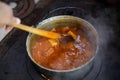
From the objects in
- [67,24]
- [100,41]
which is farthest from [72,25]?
[100,41]

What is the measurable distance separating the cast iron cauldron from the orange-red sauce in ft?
0.13

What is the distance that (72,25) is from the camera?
4.33 feet

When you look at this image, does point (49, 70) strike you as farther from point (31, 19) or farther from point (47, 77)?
point (31, 19)

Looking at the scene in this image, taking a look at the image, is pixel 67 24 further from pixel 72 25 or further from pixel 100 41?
pixel 100 41

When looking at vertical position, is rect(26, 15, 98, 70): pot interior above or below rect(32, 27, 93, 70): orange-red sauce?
above

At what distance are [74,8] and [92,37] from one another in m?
0.29

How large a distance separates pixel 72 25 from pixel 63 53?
0.63 feet

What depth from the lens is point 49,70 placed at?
1067 mm

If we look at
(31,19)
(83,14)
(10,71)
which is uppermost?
(83,14)

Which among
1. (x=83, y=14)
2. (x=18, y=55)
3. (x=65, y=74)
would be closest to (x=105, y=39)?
(x=83, y=14)

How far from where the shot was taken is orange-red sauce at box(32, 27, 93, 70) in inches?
45.8

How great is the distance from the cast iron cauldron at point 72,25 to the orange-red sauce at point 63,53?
0.04m

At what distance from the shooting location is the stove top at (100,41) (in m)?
1.22

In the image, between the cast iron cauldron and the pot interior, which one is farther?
the pot interior
